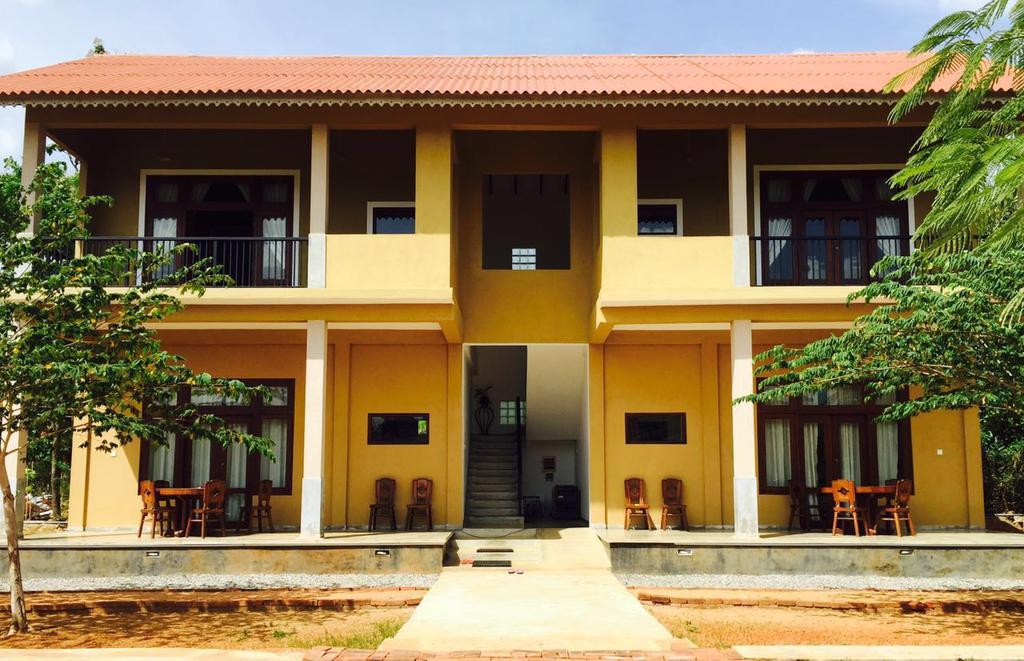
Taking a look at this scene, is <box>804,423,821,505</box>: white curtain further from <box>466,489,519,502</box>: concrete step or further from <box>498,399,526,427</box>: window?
<box>498,399,526,427</box>: window

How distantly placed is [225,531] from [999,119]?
36.8 feet

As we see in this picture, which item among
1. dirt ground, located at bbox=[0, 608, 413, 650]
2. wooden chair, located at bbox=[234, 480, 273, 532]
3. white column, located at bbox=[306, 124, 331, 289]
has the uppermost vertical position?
white column, located at bbox=[306, 124, 331, 289]

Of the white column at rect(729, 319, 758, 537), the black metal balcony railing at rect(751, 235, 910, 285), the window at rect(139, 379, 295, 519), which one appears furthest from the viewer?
the window at rect(139, 379, 295, 519)

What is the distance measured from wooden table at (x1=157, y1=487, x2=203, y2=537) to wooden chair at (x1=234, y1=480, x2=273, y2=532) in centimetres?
82

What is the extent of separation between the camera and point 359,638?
792 cm

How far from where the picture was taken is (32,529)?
15648mm

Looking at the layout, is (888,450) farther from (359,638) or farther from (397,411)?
(359,638)

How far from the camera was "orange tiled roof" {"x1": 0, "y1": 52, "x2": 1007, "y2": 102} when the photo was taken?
12.3 metres

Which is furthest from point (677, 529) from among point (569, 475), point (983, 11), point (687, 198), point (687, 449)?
point (983, 11)

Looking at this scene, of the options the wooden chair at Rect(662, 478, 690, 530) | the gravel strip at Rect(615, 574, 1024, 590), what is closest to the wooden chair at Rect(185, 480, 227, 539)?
the gravel strip at Rect(615, 574, 1024, 590)

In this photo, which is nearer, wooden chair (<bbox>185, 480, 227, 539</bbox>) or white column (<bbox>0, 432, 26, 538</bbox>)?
white column (<bbox>0, 432, 26, 538</bbox>)

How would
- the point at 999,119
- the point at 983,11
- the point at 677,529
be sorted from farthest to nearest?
1. the point at 677,529
2. the point at 999,119
3. the point at 983,11

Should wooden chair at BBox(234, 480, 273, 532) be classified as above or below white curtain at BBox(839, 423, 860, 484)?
below

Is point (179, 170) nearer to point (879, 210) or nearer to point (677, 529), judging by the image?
point (677, 529)
